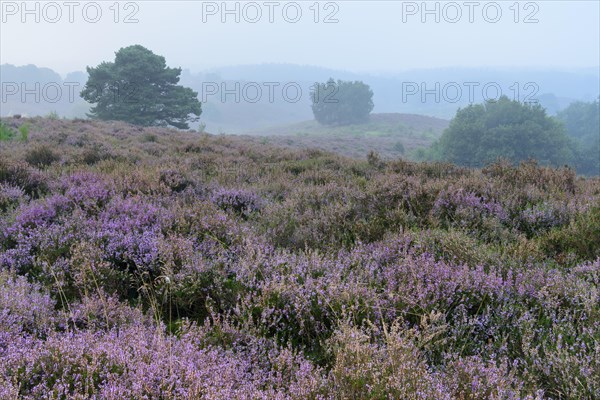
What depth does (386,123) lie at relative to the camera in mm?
94875

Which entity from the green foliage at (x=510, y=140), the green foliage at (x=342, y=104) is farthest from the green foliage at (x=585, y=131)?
the green foliage at (x=342, y=104)

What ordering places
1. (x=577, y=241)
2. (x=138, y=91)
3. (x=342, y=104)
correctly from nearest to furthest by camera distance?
(x=577, y=241), (x=138, y=91), (x=342, y=104)

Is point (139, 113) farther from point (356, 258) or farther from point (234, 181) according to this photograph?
point (356, 258)

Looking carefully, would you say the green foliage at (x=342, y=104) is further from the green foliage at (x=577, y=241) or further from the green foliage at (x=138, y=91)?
the green foliage at (x=577, y=241)

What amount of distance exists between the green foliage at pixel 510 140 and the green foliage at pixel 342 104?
4704 cm

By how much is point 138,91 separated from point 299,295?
4759 centimetres

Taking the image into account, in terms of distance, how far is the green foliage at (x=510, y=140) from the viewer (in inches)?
2283

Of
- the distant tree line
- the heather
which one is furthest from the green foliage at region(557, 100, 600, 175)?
the heather

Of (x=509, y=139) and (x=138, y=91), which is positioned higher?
(x=138, y=91)

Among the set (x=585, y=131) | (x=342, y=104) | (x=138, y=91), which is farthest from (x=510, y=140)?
(x=585, y=131)

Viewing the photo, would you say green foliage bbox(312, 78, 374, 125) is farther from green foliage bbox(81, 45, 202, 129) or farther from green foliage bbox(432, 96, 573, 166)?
green foliage bbox(81, 45, 202, 129)

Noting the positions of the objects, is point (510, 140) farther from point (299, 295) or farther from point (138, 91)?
point (299, 295)

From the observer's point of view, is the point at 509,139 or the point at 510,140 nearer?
the point at 509,139

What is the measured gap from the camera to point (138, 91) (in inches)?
1769
